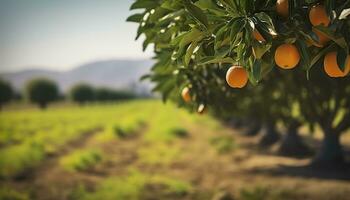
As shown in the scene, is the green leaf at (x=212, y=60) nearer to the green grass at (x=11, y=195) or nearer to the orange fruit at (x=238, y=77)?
the orange fruit at (x=238, y=77)

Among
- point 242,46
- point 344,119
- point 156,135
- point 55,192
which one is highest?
point 242,46

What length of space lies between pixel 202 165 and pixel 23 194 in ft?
20.8

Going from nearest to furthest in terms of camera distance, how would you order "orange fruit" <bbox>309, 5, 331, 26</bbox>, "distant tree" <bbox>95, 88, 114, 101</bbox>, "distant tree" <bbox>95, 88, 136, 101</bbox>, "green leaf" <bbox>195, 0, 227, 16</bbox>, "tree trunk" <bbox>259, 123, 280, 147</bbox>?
1. "orange fruit" <bbox>309, 5, 331, 26</bbox>
2. "green leaf" <bbox>195, 0, 227, 16</bbox>
3. "tree trunk" <bbox>259, 123, 280, 147</bbox>
4. "distant tree" <bbox>95, 88, 114, 101</bbox>
5. "distant tree" <bbox>95, 88, 136, 101</bbox>

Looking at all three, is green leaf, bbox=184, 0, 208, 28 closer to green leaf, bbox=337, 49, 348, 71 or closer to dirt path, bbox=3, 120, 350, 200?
green leaf, bbox=337, 49, 348, 71

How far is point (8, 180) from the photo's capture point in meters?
12.7

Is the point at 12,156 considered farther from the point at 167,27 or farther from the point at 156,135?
the point at 167,27

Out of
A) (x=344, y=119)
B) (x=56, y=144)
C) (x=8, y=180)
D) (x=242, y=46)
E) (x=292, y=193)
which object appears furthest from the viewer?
(x=56, y=144)

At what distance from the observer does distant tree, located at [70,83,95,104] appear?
116 metres

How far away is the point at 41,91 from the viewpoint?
100250 mm

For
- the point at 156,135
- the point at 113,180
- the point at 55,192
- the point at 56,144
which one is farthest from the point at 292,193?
the point at 156,135

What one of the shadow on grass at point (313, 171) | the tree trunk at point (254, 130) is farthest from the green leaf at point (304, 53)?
the tree trunk at point (254, 130)

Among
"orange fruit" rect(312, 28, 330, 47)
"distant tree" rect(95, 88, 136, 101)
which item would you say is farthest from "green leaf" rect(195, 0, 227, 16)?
"distant tree" rect(95, 88, 136, 101)

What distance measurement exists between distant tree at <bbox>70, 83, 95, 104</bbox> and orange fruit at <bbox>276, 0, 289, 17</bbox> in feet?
381

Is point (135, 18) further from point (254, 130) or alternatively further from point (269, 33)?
point (254, 130)
